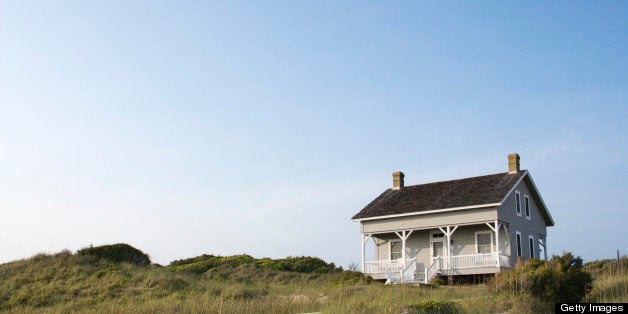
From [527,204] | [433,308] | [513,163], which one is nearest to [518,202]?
[527,204]

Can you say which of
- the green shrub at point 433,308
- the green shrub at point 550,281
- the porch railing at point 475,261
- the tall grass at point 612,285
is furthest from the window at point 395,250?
the green shrub at point 433,308

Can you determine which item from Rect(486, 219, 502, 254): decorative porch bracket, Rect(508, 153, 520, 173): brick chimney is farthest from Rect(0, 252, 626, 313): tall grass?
Rect(508, 153, 520, 173): brick chimney

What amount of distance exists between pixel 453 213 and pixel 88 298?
1753 cm

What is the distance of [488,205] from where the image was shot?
30.0 metres

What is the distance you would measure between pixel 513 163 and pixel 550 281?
1793cm

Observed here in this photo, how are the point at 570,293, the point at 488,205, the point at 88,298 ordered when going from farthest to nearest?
the point at 488,205
the point at 88,298
the point at 570,293

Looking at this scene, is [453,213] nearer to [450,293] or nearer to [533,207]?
[533,207]

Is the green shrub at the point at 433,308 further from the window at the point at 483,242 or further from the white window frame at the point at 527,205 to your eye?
the white window frame at the point at 527,205

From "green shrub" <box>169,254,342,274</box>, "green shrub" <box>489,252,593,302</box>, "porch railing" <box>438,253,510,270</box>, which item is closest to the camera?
"green shrub" <box>489,252,593,302</box>

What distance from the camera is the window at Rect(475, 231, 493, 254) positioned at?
3138 centimetres

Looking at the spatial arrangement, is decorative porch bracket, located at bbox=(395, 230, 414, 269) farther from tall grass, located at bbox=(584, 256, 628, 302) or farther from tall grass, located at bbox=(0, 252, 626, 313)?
tall grass, located at bbox=(584, 256, 628, 302)

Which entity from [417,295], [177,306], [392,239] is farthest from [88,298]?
[392,239]

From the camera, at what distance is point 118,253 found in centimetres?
3212

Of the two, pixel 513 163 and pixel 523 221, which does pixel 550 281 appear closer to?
pixel 523 221
